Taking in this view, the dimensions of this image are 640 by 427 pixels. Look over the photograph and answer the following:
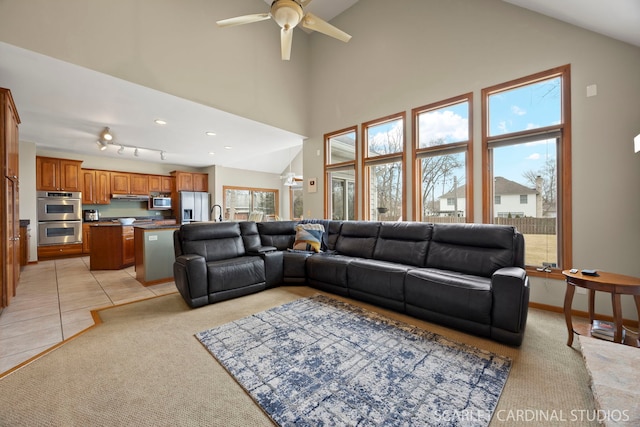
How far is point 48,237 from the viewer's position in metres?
5.73

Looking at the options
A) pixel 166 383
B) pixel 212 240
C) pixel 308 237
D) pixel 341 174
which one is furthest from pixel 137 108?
pixel 166 383

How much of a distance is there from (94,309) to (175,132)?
11.2 ft

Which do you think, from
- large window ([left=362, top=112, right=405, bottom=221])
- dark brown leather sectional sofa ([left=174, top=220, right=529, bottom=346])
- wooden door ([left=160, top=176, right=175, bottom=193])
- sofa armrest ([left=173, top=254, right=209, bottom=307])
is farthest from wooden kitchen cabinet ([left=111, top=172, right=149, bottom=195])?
large window ([left=362, top=112, right=405, bottom=221])

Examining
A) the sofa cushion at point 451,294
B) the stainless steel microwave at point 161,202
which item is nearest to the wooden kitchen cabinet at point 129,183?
the stainless steel microwave at point 161,202

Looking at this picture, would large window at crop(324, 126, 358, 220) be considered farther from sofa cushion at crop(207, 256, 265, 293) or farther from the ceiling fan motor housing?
the ceiling fan motor housing

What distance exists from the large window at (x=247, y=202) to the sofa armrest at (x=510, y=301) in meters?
6.78

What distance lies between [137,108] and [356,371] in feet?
14.9

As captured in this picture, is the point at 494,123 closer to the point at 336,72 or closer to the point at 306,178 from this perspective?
the point at 336,72

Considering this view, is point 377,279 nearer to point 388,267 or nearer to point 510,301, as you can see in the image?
point 388,267

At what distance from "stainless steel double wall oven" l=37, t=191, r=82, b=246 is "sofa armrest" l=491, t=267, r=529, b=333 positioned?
27.4ft

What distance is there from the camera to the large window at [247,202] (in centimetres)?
875

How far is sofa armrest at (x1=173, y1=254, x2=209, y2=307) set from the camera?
2.92 metres

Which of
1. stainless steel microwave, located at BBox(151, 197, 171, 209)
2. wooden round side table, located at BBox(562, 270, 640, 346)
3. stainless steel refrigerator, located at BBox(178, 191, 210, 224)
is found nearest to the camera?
wooden round side table, located at BBox(562, 270, 640, 346)

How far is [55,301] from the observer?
321 cm
